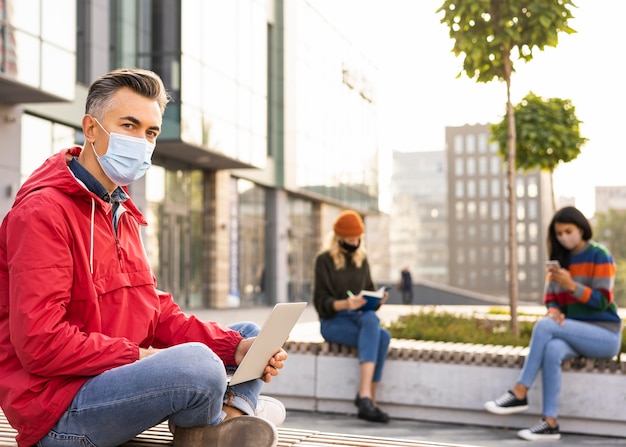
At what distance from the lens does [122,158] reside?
114 inches

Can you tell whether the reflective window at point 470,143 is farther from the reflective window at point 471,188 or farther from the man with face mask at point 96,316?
the man with face mask at point 96,316

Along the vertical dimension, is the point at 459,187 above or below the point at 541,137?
above

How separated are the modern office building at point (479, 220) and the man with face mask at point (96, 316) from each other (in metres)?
139

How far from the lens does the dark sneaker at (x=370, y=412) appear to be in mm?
6809

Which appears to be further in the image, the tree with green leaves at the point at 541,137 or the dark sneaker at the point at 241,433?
the tree with green leaves at the point at 541,137

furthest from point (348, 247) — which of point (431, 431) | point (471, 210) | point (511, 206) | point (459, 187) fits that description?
point (459, 187)

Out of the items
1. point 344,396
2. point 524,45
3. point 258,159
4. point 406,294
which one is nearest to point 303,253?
point 406,294

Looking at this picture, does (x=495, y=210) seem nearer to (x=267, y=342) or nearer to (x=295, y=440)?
(x=295, y=440)

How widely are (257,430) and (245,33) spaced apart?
26.0 meters

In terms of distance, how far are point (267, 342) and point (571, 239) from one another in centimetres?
410

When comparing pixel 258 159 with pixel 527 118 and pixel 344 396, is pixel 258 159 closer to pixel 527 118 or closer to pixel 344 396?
pixel 527 118

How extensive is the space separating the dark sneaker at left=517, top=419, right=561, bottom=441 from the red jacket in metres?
3.91

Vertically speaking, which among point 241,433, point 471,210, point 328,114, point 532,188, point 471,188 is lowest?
point 241,433

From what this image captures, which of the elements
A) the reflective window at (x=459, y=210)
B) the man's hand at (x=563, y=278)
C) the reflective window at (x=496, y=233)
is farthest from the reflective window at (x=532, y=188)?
the man's hand at (x=563, y=278)
